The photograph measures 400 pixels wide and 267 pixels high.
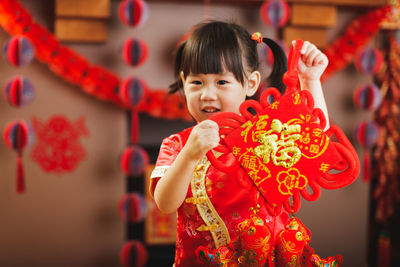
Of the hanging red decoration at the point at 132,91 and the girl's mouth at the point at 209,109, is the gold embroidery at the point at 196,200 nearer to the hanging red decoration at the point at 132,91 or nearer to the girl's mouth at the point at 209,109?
the girl's mouth at the point at 209,109

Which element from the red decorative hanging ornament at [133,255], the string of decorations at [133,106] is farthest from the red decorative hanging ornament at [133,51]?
the red decorative hanging ornament at [133,255]

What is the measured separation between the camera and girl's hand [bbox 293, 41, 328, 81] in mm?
646

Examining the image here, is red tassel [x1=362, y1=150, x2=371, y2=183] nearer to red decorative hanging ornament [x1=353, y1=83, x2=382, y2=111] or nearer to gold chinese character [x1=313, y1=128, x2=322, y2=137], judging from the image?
red decorative hanging ornament [x1=353, y1=83, x2=382, y2=111]

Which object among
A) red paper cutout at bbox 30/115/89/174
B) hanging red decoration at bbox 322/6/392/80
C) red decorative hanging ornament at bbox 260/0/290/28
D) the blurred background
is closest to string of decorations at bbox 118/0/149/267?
the blurred background

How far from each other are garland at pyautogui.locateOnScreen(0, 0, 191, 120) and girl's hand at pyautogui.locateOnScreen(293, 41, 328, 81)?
998 millimetres

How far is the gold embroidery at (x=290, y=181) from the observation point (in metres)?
0.54

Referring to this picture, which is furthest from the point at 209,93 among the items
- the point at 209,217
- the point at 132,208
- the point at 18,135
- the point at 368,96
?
the point at 368,96

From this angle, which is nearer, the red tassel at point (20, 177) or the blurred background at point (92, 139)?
the red tassel at point (20, 177)

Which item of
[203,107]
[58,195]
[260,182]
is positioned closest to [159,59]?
[58,195]

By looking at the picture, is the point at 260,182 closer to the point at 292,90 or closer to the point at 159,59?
the point at 292,90

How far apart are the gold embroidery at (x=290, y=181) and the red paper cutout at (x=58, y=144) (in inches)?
59.2

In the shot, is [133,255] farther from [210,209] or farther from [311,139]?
[311,139]

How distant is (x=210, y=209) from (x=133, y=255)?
1206 mm

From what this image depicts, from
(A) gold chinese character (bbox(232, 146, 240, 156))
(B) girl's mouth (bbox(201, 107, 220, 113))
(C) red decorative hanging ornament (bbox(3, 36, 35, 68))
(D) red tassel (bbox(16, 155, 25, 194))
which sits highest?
(C) red decorative hanging ornament (bbox(3, 36, 35, 68))
